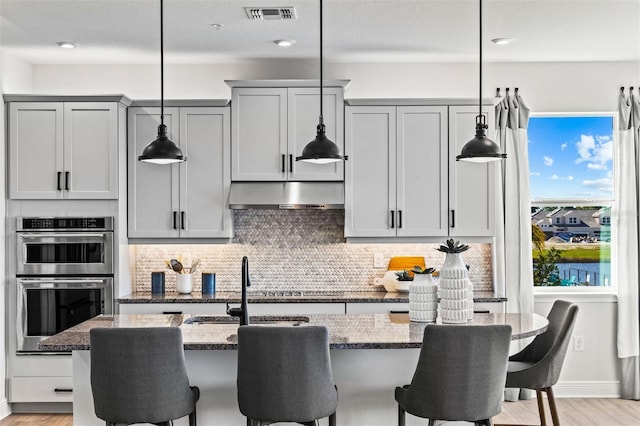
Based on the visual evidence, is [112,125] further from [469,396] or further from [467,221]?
[469,396]

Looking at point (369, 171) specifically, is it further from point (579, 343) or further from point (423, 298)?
point (579, 343)

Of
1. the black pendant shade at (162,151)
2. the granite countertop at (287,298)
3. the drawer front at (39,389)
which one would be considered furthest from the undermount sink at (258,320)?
the drawer front at (39,389)

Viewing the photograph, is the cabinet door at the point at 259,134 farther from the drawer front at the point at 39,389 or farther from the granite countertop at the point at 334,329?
the drawer front at the point at 39,389

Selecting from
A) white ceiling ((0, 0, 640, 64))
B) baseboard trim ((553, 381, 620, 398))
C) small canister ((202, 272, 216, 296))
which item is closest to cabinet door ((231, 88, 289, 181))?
white ceiling ((0, 0, 640, 64))

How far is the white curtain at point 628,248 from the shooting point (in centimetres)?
526

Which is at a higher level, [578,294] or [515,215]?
[515,215]

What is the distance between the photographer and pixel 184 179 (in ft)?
16.9

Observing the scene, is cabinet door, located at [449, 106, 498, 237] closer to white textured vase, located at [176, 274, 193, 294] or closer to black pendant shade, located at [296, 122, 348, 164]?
black pendant shade, located at [296, 122, 348, 164]

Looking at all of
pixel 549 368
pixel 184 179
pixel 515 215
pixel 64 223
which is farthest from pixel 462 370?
pixel 64 223

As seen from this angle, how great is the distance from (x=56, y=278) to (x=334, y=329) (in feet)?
8.56

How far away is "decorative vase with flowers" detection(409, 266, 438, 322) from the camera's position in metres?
3.37

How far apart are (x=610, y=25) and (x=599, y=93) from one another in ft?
3.67

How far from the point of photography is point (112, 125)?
16.3ft

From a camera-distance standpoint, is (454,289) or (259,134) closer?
(454,289)
